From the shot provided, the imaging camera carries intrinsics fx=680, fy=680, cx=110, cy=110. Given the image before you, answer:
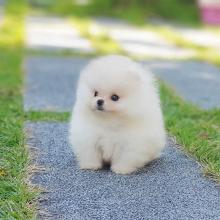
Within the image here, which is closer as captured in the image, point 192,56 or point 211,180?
point 211,180

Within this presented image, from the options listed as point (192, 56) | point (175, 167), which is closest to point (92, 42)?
point (192, 56)

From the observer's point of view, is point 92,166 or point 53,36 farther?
point 53,36

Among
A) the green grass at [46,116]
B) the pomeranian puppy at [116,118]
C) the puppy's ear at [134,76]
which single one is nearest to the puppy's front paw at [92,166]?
the pomeranian puppy at [116,118]

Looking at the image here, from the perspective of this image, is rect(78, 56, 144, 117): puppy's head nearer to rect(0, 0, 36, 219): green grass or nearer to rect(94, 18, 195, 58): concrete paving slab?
rect(0, 0, 36, 219): green grass

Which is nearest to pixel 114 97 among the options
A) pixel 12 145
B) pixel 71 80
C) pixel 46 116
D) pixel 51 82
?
pixel 12 145

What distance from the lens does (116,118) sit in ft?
14.1

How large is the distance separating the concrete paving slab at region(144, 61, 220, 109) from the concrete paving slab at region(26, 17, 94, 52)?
1.90 m

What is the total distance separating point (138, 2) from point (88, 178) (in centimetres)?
1442

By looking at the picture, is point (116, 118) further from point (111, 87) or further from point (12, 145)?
point (12, 145)

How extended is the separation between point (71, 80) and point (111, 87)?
4292mm

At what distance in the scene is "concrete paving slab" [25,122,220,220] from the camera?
3688mm

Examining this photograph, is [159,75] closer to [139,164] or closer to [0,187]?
[139,164]

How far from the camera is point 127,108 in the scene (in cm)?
426

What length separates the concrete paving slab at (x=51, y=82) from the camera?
6871 millimetres
